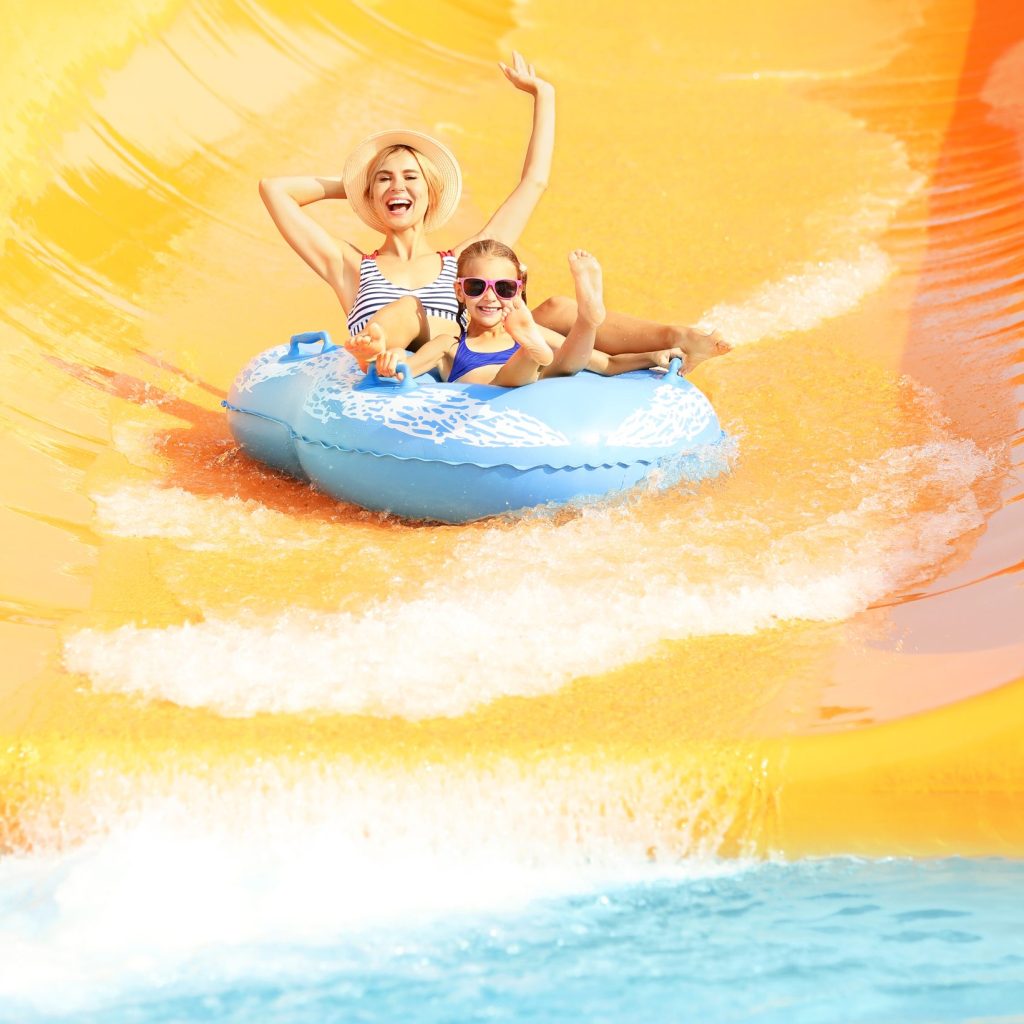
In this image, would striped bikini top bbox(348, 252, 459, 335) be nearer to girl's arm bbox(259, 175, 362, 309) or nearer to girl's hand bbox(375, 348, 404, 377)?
girl's arm bbox(259, 175, 362, 309)

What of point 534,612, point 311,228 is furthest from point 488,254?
point 534,612

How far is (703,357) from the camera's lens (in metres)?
3.21

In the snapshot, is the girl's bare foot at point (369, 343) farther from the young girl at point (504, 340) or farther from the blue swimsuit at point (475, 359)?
the blue swimsuit at point (475, 359)

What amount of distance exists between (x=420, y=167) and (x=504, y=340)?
0.62m

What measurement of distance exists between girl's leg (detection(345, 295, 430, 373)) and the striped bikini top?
8 cm

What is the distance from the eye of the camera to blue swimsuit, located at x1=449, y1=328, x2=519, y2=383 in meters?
3.12

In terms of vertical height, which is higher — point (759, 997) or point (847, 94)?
point (847, 94)

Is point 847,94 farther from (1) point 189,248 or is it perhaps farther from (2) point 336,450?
(2) point 336,450

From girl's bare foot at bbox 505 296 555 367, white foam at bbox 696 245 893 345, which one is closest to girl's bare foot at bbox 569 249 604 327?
girl's bare foot at bbox 505 296 555 367

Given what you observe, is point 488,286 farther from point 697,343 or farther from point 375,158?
point 375,158

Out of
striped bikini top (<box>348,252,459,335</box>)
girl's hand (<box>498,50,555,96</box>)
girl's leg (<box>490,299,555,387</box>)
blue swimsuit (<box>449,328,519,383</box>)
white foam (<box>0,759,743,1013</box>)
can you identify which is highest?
girl's hand (<box>498,50,555,96</box>)

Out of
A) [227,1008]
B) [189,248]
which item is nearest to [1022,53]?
[189,248]

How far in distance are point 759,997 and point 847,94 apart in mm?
5327

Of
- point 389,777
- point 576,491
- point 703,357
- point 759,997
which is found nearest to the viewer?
point 759,997
